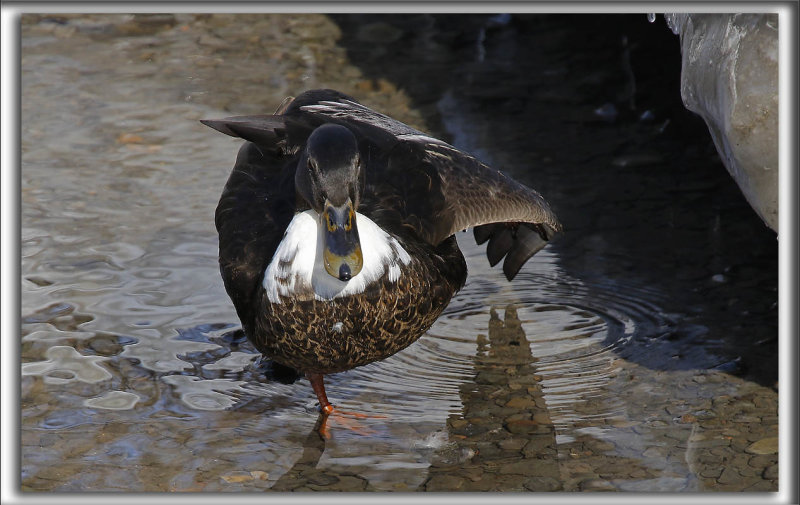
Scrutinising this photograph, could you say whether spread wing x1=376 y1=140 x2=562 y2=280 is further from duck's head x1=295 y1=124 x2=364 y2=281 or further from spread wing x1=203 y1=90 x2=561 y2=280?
duck's head x1=295 y1=124 x2=364 y2=281

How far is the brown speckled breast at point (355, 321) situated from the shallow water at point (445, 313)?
0.45 meters

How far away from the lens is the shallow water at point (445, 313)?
4586 mm

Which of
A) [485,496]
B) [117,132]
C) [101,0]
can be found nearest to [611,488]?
[485,496]

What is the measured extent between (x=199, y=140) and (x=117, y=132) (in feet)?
1.98

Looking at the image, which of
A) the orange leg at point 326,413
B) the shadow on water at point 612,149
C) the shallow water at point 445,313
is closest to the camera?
the shallow water at point 445,313

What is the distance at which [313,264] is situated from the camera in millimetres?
4273

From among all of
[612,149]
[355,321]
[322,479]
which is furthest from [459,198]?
[612,149]

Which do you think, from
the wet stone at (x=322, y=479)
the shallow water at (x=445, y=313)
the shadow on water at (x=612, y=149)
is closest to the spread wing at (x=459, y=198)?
the shallow water at (x=445, y=313)

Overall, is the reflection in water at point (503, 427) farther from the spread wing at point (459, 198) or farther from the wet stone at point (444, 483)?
the spread wing at point (459, 198)

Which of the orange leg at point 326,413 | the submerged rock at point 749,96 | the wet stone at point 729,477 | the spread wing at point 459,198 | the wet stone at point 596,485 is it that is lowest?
the wet stone at point 596,485

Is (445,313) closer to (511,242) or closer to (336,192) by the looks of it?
(511,242)

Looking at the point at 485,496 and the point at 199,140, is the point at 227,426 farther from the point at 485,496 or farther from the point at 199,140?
the point at 199,140

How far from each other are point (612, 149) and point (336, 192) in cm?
379

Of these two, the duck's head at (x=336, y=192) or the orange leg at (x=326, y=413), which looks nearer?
the duck's head at (x=336, y=192)
